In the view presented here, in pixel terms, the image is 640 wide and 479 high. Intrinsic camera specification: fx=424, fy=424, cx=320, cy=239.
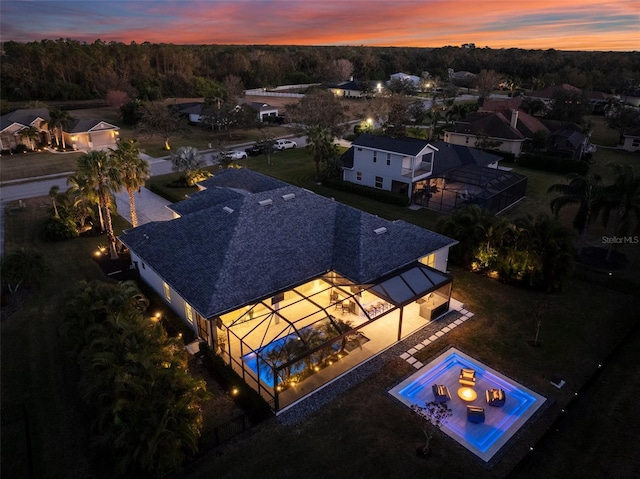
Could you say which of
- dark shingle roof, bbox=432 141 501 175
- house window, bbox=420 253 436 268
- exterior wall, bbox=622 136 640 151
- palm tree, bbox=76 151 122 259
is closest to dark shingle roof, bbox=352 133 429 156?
dark shingle roof, bbox=432 141 501 175

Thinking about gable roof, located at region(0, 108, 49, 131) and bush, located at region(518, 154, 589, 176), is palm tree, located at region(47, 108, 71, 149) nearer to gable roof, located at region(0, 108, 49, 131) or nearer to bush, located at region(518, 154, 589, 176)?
gable roof, located at region(0, 108, 49, 131)

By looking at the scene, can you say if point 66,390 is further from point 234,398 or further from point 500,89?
point 500,89

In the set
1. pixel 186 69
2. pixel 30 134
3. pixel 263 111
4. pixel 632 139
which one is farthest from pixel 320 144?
pixel 186 69

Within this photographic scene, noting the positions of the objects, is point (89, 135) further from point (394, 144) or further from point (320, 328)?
point (320, 328)

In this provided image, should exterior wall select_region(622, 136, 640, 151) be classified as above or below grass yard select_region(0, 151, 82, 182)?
above

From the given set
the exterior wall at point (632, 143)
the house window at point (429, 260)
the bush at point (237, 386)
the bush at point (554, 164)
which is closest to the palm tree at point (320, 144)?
the house window at point (429, 260)

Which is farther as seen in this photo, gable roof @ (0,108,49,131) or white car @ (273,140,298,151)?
white car @ (273,140,298,151)
